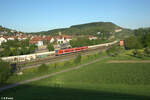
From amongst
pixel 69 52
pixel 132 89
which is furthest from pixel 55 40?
pixel 132 89

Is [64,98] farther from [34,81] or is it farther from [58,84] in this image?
[34,81]

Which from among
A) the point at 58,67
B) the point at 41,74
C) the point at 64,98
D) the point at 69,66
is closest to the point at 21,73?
the point at 41,74

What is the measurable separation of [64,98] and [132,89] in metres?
7.57

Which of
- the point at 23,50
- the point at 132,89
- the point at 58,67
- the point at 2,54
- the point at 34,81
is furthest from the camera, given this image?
the point at 23,50

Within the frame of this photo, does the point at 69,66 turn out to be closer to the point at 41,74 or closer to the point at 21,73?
the point at 41,74

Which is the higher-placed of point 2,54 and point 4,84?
point 2,54

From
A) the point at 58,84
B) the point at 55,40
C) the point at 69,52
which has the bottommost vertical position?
the point at 58,84

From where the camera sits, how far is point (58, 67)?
92.0 ft

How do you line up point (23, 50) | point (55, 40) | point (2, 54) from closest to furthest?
point (2, 54) → point (23, 50) → point (55, 40)

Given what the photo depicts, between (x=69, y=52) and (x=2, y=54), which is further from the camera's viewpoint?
(x=69, y=52)

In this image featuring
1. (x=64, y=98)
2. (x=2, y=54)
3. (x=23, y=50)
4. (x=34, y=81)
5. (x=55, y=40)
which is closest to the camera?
(x=64, y=98)

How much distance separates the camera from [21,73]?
23.6m

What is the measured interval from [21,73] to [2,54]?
1917cm

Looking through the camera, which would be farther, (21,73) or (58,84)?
(21,73)
